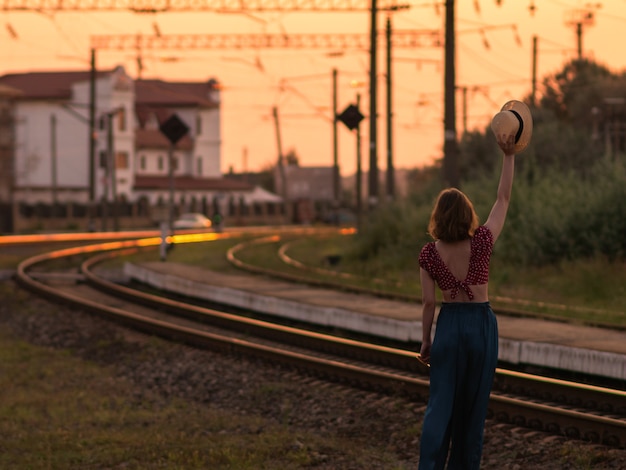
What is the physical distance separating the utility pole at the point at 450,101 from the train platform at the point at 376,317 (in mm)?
4504

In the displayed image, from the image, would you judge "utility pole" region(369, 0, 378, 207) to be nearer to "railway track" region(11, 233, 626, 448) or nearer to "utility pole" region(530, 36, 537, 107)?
"railway track" region(11, 233, 626, 448)

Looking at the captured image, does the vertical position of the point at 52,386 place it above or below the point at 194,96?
below

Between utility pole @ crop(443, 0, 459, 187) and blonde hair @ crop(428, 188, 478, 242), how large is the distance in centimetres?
2029

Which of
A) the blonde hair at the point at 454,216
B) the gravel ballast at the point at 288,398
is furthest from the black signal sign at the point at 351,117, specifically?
the blonde hair at the point at 454,216

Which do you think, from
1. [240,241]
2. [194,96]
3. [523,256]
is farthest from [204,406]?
[194,96]

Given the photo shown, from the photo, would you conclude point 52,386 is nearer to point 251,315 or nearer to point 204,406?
point 204,406

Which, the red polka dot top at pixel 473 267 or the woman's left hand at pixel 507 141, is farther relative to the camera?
the woman's left hand at pixel 507 141

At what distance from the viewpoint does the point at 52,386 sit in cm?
1457

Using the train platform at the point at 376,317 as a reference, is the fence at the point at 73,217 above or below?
below

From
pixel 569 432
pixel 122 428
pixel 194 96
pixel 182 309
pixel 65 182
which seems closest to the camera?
pixel 569 432

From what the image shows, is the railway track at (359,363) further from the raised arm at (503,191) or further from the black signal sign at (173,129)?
the black signal sign at (173,129)

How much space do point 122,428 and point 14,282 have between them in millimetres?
18947

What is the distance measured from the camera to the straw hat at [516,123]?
24.8ft

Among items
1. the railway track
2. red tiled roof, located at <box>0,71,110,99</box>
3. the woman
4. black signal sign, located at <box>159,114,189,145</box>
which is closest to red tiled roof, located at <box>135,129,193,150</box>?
red tiled roof, located at <box>0,71,110,99</box>
